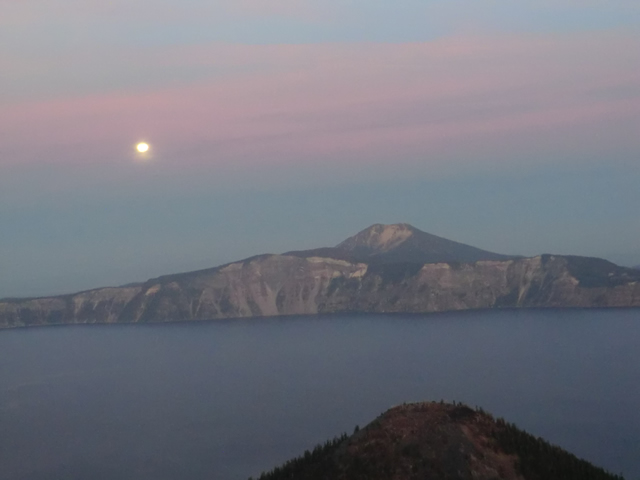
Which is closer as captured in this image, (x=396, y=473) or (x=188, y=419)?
(x=396, y=473)

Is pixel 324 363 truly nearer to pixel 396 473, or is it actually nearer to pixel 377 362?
pixel 377 362

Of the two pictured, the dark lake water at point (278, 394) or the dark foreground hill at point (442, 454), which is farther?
the dark lake water at point (278, 394)

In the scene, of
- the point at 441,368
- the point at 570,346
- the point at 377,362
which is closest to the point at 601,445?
the point at 441,368

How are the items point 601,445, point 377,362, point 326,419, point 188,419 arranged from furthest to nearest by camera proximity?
point 377,362
point 188,419
point 326,419
point 601,445

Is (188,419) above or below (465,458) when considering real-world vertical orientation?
below

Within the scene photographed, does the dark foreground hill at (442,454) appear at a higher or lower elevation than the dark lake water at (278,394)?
higher

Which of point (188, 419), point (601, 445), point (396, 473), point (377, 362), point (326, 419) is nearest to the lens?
point (396, 473)
